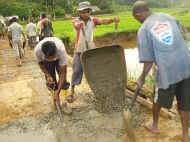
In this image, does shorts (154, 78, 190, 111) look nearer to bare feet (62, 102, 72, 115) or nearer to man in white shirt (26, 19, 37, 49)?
bare feet (62, 102, 72, 115)

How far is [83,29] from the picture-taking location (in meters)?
7.66

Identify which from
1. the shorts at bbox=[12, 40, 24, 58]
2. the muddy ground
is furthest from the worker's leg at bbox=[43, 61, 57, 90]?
the shorts at bbox=[12, 40, 24, 58]

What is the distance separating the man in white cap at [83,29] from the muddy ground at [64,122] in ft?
2.19

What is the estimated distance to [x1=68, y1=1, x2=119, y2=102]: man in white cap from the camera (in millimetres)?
7569

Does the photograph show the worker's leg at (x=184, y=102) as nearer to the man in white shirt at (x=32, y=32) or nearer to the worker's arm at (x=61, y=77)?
the worker's arm at (x=61, y=77)

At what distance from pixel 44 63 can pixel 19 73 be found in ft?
18.8

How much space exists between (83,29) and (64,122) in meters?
1.72

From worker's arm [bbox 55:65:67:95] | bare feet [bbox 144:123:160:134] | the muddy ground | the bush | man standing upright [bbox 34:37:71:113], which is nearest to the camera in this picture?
bare feet [bbox 144:123:160:134]

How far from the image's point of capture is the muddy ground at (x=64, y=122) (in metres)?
6.23

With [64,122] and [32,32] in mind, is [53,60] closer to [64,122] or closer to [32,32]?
[64,122]

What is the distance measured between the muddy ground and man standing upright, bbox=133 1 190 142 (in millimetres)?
763

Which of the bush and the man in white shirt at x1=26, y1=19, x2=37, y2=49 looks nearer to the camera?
the man in white shirt at x1=26, y1=19, x2=37, y2=49

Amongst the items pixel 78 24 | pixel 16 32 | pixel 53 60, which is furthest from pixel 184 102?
pixel 16 32

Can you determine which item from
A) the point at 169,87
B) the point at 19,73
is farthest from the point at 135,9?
the point at 19,73
